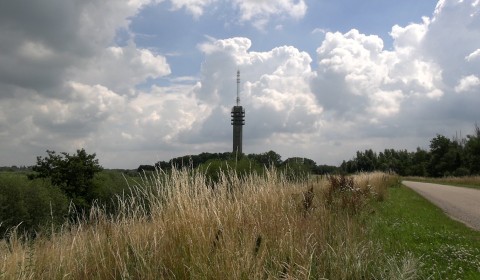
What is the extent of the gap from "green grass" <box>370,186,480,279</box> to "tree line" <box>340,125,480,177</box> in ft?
92.5

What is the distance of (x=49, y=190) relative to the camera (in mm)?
22938

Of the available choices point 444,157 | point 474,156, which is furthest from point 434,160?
point 474,156

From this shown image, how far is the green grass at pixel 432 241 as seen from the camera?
24.1ft

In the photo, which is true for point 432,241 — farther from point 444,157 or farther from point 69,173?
point 444,157

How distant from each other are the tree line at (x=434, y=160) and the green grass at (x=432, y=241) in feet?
92.5

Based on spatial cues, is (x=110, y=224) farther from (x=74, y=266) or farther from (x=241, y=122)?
(x=241, y=122)

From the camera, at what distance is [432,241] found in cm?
1043

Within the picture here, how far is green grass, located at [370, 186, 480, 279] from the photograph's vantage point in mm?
7348

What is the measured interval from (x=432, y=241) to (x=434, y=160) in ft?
228

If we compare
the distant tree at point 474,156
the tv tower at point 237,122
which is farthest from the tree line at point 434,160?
→ the tv tower at point 237,122

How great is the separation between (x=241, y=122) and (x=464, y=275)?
86172 millimetres

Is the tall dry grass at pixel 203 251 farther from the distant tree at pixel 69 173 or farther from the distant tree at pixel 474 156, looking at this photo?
the distant tree at pixel 474 156

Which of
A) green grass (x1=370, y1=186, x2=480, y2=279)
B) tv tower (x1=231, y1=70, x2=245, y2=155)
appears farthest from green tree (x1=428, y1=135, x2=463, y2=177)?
green grass (x1=370, y1=186, x2=480, y2=279)

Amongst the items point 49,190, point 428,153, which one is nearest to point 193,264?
point 49,190
